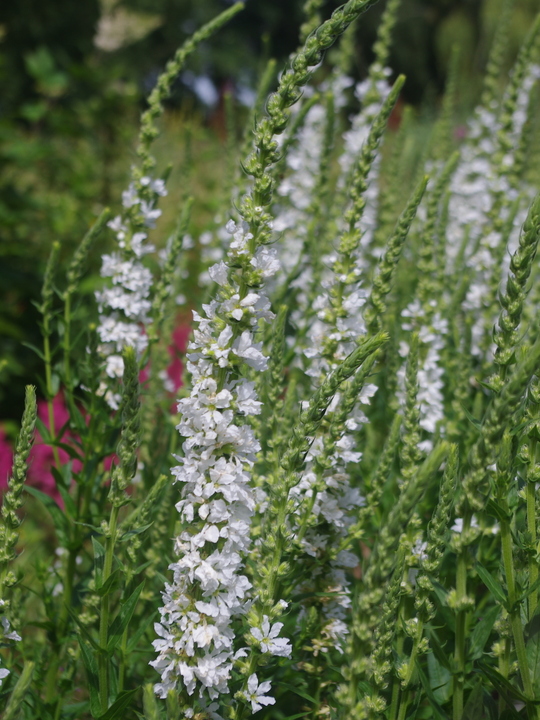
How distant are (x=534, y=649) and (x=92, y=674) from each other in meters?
1.01

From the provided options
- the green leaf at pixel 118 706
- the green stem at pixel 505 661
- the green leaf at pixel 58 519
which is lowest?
the green leaf at pixel 118 706

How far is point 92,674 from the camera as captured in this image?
1.60m

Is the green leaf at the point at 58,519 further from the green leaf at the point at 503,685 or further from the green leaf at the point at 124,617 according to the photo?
the green leaf at the point at 503,685

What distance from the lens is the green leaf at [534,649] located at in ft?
5.07

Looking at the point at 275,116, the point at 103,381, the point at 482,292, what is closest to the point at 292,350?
the point at 103,381

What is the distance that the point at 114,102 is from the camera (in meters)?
6.59

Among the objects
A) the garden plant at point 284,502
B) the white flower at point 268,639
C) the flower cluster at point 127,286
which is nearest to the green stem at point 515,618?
the garden plant at point 284,502

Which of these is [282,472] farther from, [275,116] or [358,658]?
[275,116]

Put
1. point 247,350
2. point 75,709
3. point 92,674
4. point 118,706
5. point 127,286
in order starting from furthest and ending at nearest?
point 127,286 < point 75,709 < point 92,674 < point 118,706 < point 247,350

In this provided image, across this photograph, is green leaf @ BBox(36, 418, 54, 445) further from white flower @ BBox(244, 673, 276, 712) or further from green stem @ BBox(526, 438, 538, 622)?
green stem @ BBox(526, 438, 538, 622)

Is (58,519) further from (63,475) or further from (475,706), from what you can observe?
(475,706)

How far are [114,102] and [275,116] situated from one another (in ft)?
18.8

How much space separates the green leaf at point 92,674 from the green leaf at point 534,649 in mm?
967

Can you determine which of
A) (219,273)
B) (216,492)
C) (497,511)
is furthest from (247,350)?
(497,511)
